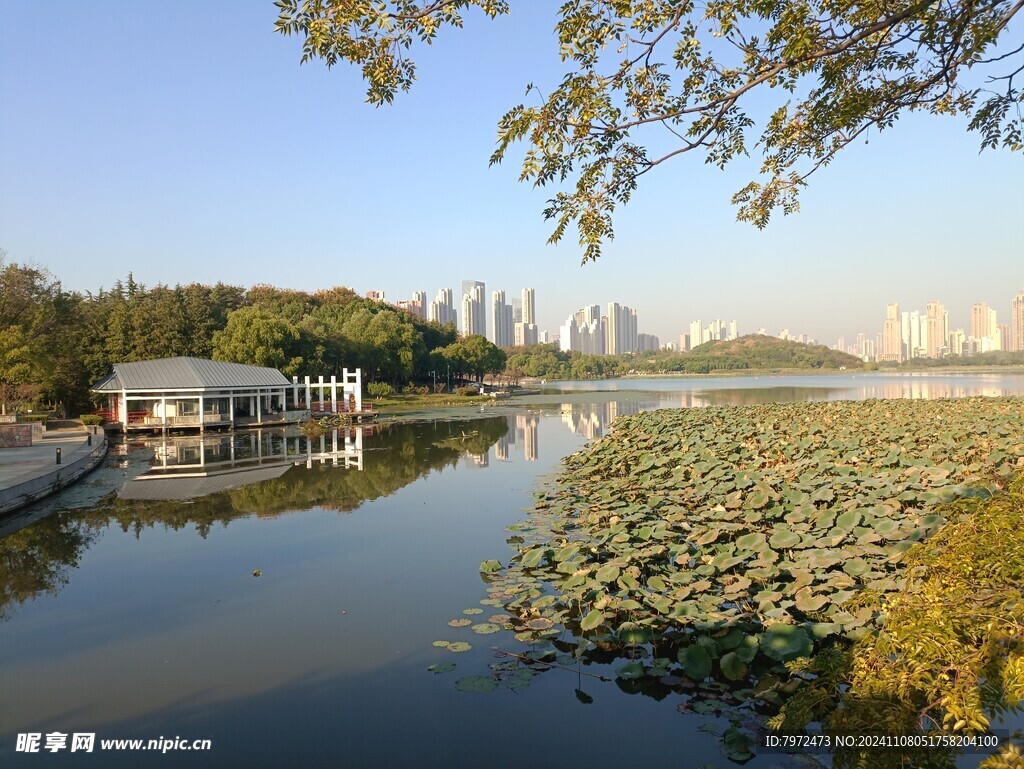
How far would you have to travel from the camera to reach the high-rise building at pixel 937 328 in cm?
16975

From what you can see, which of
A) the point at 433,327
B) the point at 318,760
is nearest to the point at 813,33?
the point at 318,760

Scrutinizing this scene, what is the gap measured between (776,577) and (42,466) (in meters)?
16.4

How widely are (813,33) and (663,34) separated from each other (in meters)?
0.88

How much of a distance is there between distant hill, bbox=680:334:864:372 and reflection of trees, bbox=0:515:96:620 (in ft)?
443

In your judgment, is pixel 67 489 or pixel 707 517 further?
pixel 67 489

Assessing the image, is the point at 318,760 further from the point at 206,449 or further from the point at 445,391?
the point at 445,391

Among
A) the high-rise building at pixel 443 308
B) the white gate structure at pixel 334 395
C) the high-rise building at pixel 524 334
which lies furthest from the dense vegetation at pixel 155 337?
the high-rise building at pixel 524 334

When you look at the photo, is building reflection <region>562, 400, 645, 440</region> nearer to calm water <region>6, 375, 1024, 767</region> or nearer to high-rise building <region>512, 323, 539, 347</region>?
calm water <region>6, 375, 1024, 767</region>

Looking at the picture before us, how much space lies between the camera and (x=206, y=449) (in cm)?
2206

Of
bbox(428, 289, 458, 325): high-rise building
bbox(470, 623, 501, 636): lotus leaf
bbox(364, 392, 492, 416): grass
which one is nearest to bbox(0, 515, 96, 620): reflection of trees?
bbox(470, 623, 501, 636): lotus leaf

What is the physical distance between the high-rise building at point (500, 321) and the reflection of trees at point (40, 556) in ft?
518

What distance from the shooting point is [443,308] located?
149 metres

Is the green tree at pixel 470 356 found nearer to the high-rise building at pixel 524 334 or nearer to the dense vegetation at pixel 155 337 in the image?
the dense vegetation at pixel 155 337

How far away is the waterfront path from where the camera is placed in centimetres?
1200
